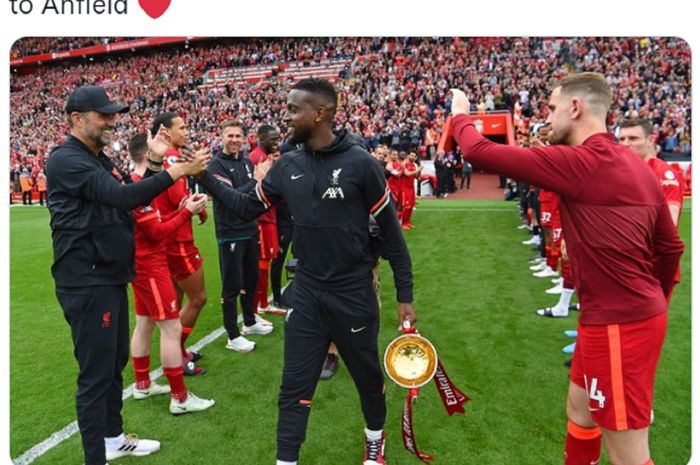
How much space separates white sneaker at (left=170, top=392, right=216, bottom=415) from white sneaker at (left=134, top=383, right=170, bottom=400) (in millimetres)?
286

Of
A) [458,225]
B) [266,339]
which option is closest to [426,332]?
[266,339]

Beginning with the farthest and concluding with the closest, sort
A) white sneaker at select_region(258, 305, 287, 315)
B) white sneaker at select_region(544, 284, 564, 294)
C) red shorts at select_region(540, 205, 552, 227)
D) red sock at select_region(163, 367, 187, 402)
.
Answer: red shorts at select_region(540, 205, 552, 227), white sneaker at select_region(544, 284, 564, 294), white sneaker at select_region(258, 305, 287, 315), red sock at select_region(163, 367, 187, 402)

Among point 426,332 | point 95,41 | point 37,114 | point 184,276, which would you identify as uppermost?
point 95,41

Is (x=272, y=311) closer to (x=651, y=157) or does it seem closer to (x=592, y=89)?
(x=651, y=157)

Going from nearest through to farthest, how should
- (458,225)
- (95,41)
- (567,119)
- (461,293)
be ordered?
1. (567,119)
2. (461,293)
3. (458,225)
4. (95,41)

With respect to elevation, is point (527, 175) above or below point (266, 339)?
above

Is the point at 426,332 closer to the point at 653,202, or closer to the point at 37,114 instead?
the point at 653,202

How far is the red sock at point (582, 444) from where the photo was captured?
2.66m

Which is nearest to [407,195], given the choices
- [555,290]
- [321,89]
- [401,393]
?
[555,290]

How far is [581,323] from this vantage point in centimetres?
249

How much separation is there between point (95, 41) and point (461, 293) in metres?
47.0

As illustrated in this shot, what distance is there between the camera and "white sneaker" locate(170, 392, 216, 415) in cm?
412

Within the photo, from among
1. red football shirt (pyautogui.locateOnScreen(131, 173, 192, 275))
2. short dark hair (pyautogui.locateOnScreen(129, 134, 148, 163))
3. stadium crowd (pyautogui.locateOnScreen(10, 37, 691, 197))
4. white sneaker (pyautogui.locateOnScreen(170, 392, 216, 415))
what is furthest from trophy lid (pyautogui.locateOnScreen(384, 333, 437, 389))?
stadium crowd (pyautogui.locateOnScreen(10, 37, 691, 197))

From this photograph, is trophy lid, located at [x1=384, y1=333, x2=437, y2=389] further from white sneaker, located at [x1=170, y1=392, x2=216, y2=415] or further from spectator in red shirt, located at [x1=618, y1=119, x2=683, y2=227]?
spectator in red shirt, located at [x1=618, y1=119, x2=683, y2=227]
